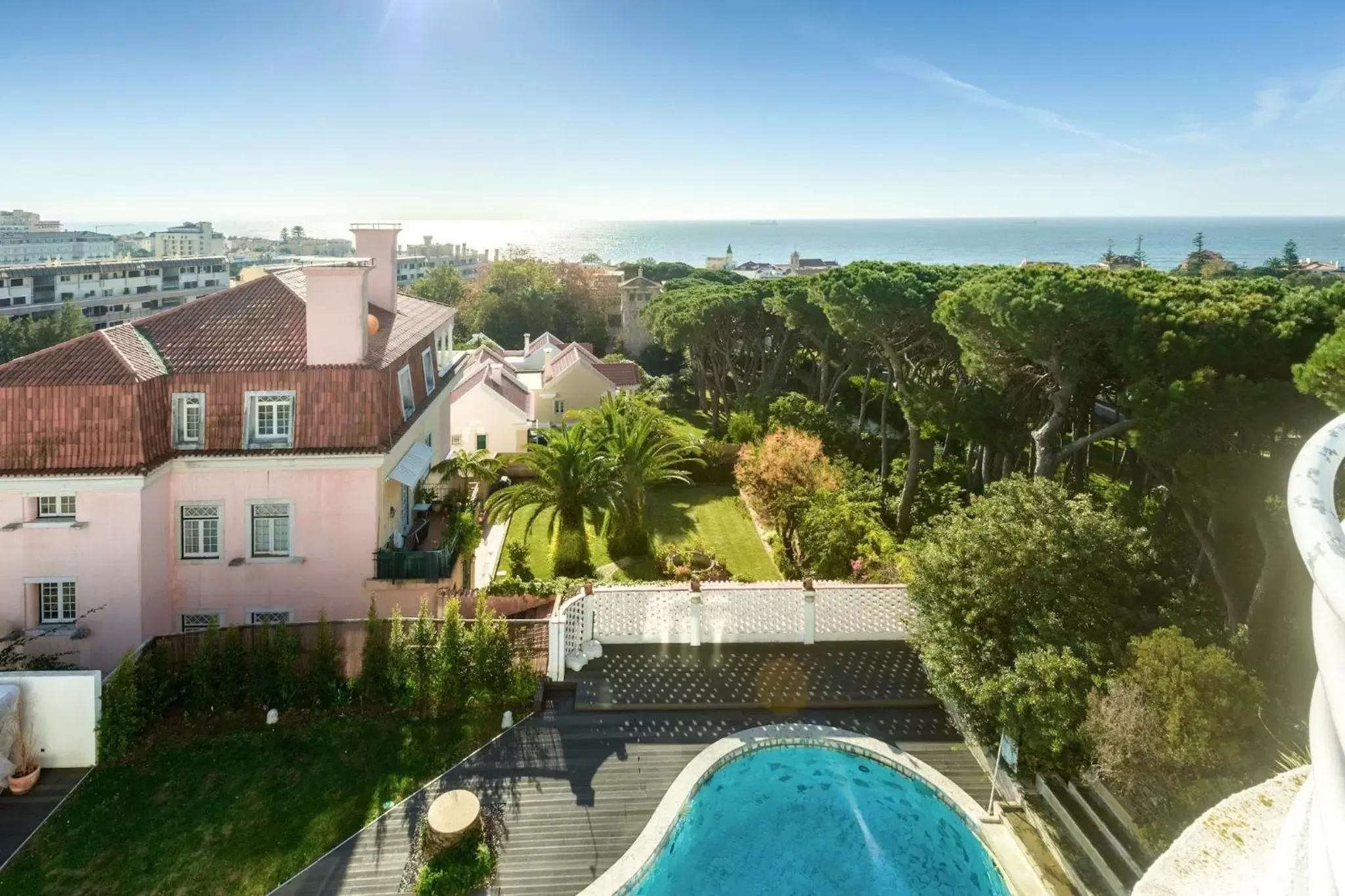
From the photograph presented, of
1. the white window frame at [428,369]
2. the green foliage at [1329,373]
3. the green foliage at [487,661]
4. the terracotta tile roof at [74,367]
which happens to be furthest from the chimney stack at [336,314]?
the green foliage at [1329,373]

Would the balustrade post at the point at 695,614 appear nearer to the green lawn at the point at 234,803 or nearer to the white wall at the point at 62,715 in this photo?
the green lawn at the point at 234,803

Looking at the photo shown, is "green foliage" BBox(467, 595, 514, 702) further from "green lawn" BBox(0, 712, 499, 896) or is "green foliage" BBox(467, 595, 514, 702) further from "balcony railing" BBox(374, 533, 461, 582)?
"balcony railing" BBox(374, 533, 461, 582)

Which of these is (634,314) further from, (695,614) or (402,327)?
(695,614)

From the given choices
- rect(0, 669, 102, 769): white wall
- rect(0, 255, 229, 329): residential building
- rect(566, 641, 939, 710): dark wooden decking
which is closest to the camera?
rect(0, 669, 102, 769): white wall

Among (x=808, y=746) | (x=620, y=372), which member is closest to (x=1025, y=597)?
(x=808, y=746)

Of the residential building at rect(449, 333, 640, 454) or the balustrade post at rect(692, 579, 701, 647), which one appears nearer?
the balustrade post at rect(692, 579, 701, 647)

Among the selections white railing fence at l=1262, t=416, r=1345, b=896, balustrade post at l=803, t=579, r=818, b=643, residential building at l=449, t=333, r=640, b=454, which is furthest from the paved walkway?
white railing fence at l=1262, t=416, r=1345, b=896
